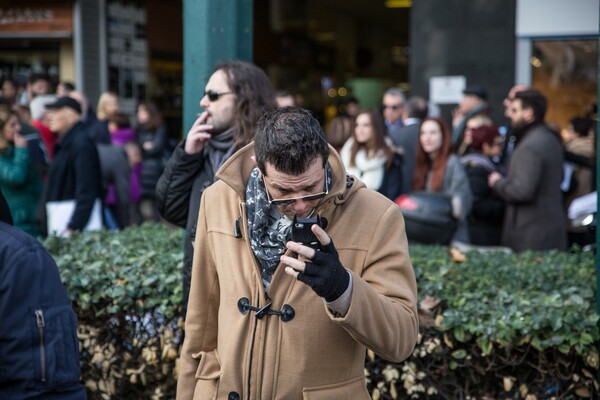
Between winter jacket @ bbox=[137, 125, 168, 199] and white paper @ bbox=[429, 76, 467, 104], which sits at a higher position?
white paper @ bbox=[429, 76, 467, 104]

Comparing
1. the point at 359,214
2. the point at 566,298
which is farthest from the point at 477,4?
the point at 359,214

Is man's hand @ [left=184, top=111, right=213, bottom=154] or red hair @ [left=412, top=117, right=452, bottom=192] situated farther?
red hair @ [left=412, top=117, right=452, bottom=192]

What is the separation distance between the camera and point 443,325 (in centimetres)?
384

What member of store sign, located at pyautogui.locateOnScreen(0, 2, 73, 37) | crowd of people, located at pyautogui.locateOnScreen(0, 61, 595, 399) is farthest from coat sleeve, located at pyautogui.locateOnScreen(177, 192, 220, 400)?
store sign, located at pyautogui.locateOnScreen(0, 2, 73, 37)

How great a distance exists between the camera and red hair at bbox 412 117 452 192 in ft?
24.5

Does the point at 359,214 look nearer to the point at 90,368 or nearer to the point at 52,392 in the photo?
the point at 52,392

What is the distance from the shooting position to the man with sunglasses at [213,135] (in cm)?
380

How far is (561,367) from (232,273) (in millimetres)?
1737

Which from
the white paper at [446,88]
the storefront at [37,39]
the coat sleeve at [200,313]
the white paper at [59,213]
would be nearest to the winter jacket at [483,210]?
the white paper at [59,213]

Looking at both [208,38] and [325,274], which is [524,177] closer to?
[208,38]

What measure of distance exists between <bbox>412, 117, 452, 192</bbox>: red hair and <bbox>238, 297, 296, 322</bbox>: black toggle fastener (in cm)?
483

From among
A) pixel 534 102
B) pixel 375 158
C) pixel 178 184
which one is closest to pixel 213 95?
pixel 178 184

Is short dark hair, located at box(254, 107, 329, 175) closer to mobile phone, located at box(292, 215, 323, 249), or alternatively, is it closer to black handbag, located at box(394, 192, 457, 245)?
mobile phone, located at box(292, 215, 323, 249)

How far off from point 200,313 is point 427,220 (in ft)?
12.6
